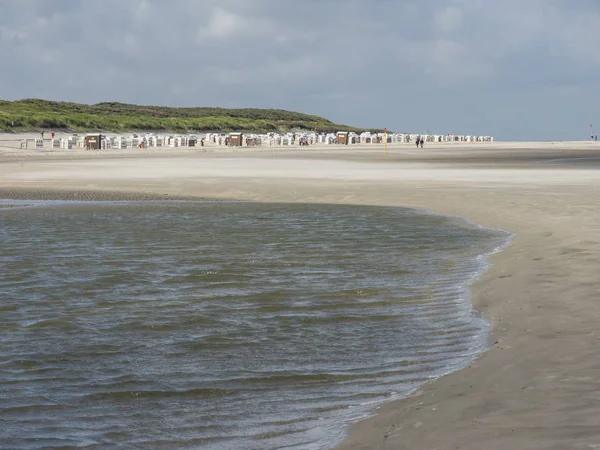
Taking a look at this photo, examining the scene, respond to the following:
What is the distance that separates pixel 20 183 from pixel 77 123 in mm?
58032

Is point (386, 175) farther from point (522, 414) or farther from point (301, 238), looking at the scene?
point (522, 414)

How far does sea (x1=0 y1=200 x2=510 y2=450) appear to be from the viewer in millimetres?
5699

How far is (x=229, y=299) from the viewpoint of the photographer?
9.75m

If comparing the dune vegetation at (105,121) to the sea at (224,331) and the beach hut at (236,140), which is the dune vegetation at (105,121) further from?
the sea at (224,331)

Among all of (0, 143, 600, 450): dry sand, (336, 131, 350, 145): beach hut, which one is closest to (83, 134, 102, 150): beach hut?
(336, 131, 350, 145): beach hut

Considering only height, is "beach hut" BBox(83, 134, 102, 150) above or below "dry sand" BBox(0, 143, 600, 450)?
above

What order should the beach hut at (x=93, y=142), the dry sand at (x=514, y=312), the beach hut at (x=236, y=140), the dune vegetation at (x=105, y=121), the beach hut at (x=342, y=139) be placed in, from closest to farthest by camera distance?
1. the dry sand at (x=514, y=312)
2. the beach hut at (x=93, y=142)
3. the beach hut at (x=236, y=140)
4. the dune vegetation at (x=105, y=121)
5. the beach hut at (x=342, y=139)

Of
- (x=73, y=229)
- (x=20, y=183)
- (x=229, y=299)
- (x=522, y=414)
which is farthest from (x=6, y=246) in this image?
(x=20, y=183)

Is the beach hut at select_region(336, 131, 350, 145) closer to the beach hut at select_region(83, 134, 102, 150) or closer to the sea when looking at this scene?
the beach hut at select_region(83, 134, 102, 150)

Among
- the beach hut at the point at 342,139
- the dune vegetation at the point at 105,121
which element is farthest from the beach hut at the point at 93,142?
the beach hut at the point at 342,139

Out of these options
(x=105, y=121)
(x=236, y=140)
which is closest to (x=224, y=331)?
(x=236, y=140)

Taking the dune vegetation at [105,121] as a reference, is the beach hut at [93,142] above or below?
below

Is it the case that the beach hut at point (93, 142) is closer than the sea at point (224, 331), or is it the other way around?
the sea at point (224, 331)

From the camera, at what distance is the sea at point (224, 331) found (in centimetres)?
570
